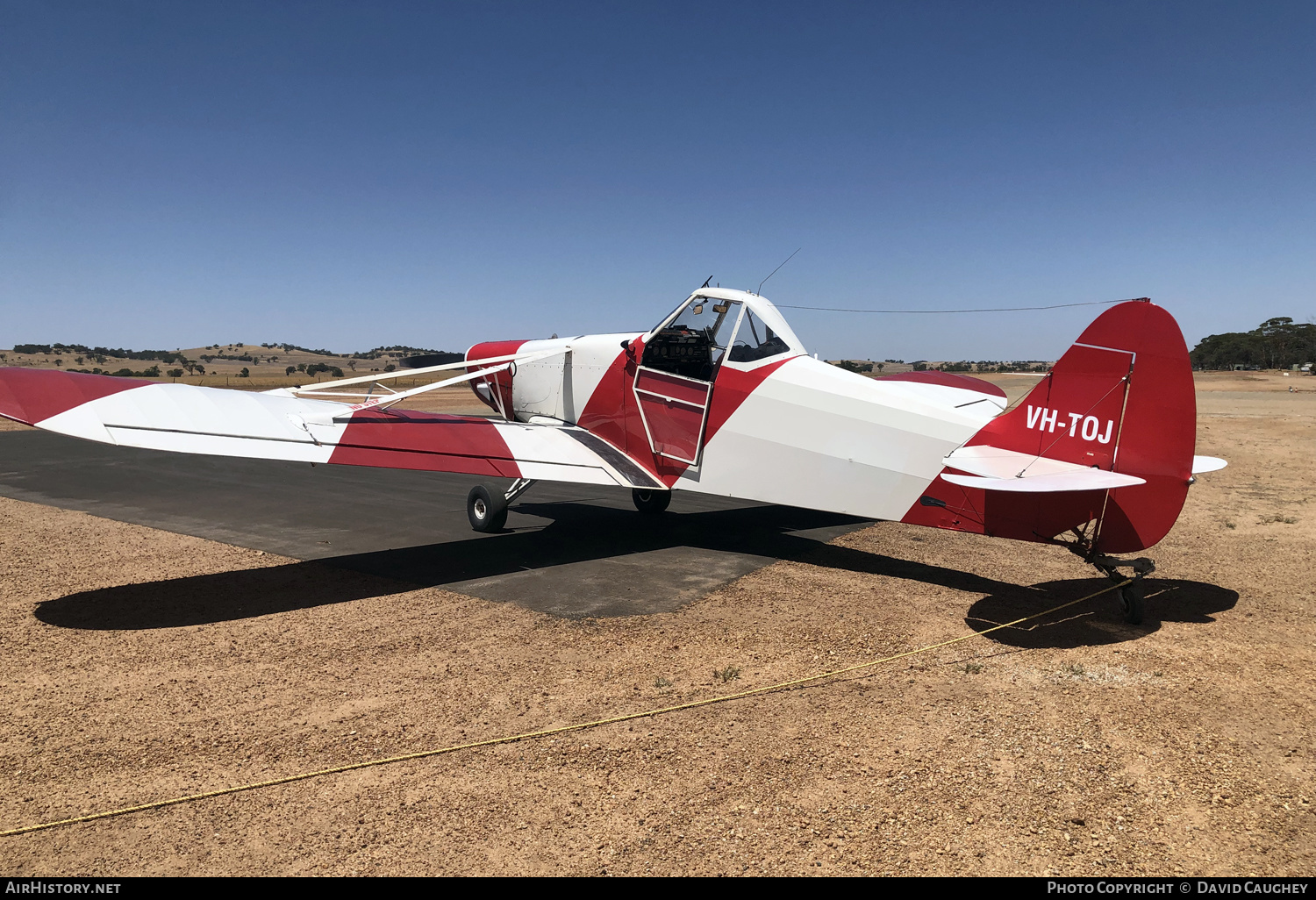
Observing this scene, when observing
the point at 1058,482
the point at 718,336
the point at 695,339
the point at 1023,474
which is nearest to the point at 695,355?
the point at 695,339

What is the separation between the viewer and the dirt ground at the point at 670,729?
3.53 meters

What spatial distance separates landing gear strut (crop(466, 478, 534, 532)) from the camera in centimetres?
1046

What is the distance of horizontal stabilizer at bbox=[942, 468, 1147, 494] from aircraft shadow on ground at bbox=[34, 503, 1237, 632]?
153 cm

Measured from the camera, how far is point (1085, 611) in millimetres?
7129

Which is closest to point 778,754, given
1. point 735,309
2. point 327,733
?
point 327,733

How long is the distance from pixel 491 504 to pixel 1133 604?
26.0 feet

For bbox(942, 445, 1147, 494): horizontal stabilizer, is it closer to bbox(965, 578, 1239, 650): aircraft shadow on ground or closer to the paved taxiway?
bbox(965, 578, 1239, 650): aircraft shadow on ground

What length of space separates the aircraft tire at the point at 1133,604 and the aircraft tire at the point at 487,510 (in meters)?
7.71

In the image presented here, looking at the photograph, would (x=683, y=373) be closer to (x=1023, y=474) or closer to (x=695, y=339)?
(x=695, y=339)

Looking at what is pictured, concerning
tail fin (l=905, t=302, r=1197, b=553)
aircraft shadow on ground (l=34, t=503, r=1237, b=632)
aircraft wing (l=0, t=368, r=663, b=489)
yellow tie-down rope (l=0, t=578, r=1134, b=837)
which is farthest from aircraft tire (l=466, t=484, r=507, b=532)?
tail fin (l=905, t=302, r=1197, b=553)

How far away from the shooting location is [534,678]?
5.53 metres

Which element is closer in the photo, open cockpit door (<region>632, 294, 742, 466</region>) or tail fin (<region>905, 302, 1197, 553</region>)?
tail fin (<region>905, 302, 1197, 553</region>)

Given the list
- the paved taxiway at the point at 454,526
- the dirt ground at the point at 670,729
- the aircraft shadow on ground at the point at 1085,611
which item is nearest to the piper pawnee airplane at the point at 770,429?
the aircraft shadow on ground at the point at 1085,611
